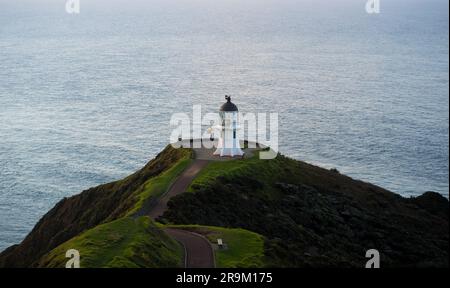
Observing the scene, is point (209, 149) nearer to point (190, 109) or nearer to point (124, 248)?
point (124, 248)

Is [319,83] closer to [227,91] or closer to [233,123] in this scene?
[227,91]

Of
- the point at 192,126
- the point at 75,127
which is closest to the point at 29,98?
the point at 75,127

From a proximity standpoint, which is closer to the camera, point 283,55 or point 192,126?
point 192,126

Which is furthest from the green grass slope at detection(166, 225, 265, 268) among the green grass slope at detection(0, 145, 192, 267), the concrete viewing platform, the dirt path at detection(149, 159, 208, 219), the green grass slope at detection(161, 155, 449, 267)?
the concrete viewing platform

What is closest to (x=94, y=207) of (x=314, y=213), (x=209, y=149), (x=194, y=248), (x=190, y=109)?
(x=209, y=149)

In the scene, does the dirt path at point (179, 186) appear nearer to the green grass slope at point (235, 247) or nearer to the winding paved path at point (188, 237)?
the winding paved path at point (188, 237)

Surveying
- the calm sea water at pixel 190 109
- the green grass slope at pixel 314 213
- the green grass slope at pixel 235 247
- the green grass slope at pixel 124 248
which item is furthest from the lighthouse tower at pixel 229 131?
the calm sea water at pixel 190 109
